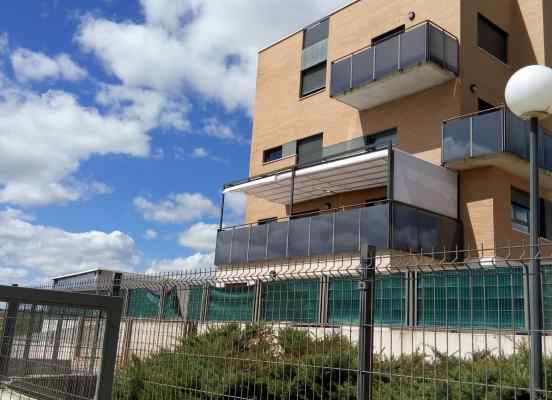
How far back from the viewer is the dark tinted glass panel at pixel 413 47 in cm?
1766

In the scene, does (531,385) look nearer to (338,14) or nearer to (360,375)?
(360,375)

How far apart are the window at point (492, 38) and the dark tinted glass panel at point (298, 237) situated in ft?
26.4

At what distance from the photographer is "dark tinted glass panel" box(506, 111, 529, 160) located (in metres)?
16.3

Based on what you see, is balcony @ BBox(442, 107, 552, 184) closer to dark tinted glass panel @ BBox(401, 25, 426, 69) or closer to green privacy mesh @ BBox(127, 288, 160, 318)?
dark tinted glass panel @ BBox(401, 25, 426, 69)

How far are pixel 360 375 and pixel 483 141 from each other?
12.8 meters

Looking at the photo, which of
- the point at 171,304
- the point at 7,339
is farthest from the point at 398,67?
the point at 7,339

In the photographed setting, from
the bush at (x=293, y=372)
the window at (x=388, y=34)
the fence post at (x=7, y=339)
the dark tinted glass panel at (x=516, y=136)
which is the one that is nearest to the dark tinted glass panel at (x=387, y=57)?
the window at (x=388, y=34)

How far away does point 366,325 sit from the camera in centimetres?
528

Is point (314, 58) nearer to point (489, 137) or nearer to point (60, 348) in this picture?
point (489, 137)

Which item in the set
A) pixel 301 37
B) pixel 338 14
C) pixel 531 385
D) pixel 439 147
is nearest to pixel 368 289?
pixel 531 385

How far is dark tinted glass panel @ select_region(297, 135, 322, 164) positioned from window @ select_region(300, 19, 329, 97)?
199cm

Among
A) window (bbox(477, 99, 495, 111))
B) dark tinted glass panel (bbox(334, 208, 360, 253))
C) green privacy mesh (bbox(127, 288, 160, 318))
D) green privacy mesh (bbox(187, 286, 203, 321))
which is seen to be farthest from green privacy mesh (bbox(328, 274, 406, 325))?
window (bbox(477, 99, 495, 111))

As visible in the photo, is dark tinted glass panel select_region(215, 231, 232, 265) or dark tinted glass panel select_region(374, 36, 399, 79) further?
dark tinted glass panel select_region(215, 231, 232, 265)

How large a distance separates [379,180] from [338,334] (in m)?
13.6
